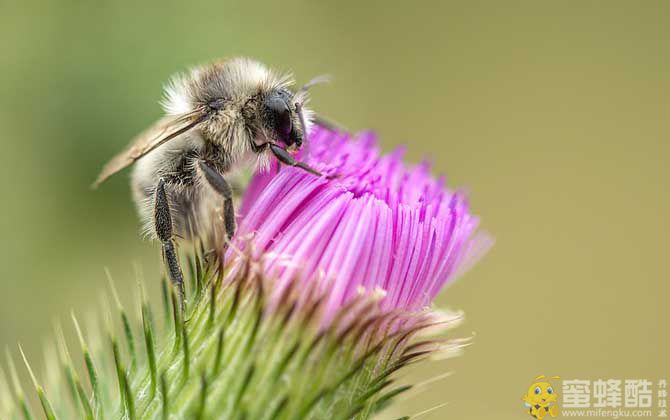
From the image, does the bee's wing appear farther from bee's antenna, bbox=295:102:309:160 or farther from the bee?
bee's antenna, bbox=295:102:309:160

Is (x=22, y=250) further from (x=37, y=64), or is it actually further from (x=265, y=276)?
(x=265, y=276)

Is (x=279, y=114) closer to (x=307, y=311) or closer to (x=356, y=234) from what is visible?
(x=356, y=234)

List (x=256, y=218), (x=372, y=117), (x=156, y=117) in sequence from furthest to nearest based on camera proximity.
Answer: (x=372, y=117)
(x=156, y=117)
(x=256, y=218)

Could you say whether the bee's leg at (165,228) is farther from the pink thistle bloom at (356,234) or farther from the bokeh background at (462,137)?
the bokeh background at (462,137)

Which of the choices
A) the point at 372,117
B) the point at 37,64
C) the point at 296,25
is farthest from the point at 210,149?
the point at 372,117

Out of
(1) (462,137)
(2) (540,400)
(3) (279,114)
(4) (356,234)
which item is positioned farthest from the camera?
(1) (462,137)

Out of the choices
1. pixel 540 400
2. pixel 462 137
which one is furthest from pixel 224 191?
pixel 462 137

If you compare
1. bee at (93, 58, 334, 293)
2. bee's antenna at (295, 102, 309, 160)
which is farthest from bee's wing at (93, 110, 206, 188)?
bee's antenna at (295, 102, 309, 160)
